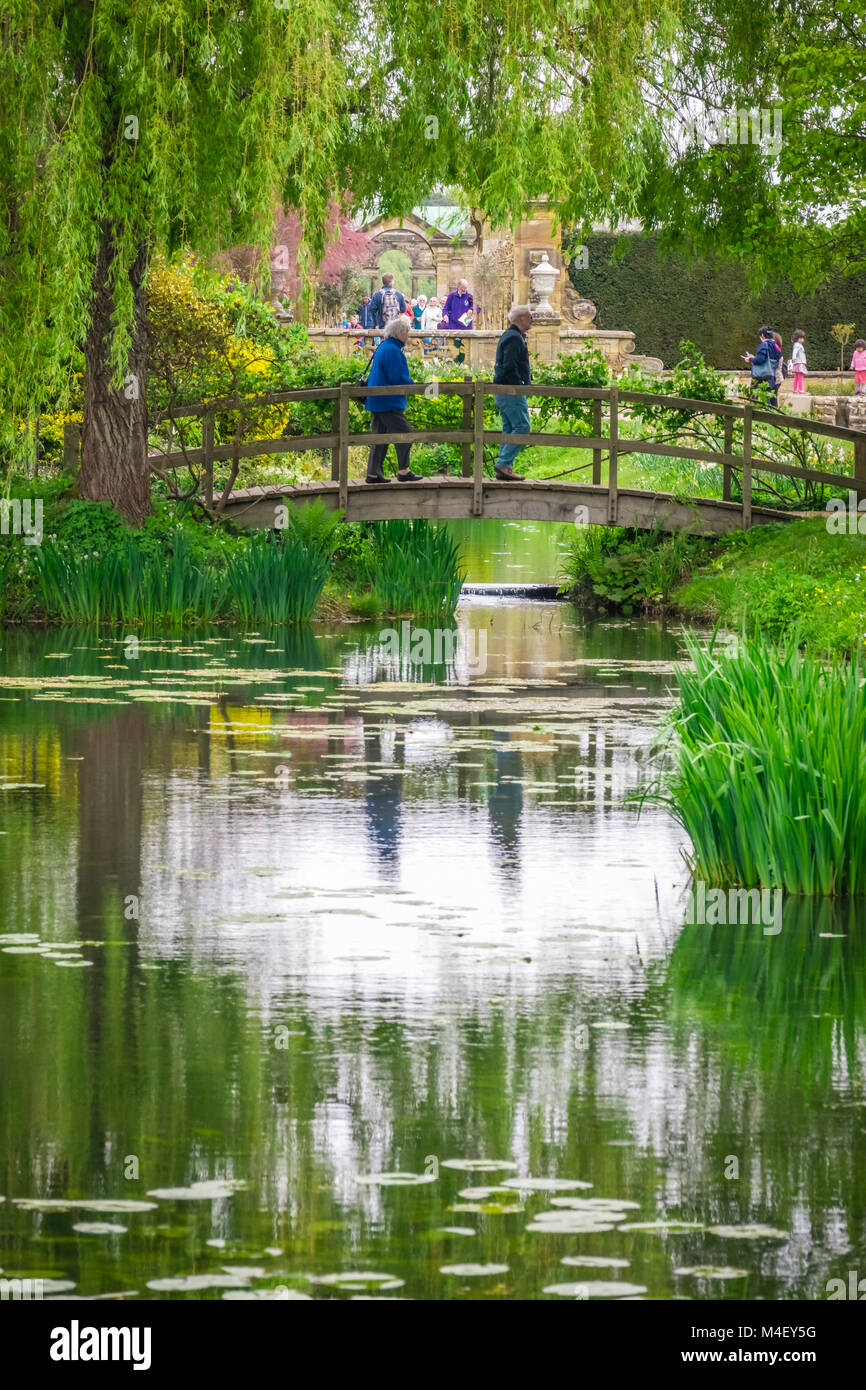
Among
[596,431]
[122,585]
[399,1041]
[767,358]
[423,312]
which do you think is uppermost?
[423,312]

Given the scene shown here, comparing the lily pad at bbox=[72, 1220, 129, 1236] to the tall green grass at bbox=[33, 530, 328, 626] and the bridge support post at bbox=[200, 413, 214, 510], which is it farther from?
the bridge support post at bbox=[200, 413, 214, 510]

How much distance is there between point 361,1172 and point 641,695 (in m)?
9.53

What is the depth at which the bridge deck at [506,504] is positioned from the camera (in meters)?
21.5

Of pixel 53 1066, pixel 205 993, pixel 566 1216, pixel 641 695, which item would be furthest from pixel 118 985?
pixel 641 695

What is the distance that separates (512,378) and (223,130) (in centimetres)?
654

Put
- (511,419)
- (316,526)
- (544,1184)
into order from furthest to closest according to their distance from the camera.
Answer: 1. (511,419)
2. (316,526)
3. (544,1184)

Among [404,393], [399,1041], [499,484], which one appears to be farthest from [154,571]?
[399,1041]

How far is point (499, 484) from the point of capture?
2202 cm

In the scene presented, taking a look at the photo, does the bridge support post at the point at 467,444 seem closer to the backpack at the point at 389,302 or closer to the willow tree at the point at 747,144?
the willow tree at the point at 747,144

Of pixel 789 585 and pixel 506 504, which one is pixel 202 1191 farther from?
pixel 506 504

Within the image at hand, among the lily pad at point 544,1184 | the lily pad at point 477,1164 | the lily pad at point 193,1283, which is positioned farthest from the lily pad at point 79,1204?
the lily pad at point 544,1184

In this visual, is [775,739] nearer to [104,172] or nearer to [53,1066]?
[53,1066]

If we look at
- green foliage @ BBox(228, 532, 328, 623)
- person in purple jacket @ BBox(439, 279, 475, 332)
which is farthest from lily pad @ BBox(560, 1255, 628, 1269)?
person in purple jacket @ BBox(439, 279, 475, 332)

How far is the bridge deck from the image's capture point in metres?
21.5
